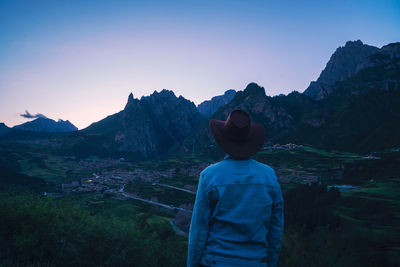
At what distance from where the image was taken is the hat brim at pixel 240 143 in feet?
9.00

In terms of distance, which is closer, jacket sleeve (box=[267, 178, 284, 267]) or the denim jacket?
the denim jacket

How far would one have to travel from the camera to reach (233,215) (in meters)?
2.53

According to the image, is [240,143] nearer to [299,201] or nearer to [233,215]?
[233,215]

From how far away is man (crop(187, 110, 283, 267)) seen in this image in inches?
99.5

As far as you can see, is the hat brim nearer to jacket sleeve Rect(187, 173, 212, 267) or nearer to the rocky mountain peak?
jacket sleeve Rect(187, 173, 212, 267)

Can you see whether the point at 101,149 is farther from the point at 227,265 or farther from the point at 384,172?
the point at 227,265

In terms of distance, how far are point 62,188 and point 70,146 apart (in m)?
97.0

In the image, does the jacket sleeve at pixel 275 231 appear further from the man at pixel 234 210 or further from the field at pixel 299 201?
the field at pixel 299 201

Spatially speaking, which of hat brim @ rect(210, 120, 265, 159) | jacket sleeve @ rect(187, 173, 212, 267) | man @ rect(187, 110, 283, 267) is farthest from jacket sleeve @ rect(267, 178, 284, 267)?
jacket sleeve @ rect(187, 173, 212, 267)

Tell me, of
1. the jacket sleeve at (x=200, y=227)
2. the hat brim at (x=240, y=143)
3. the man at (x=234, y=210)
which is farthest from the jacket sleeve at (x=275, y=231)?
the jacket sleeve at (x=200, y=227)

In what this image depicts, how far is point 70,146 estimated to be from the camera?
520 feet

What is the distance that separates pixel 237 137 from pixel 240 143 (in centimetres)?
8

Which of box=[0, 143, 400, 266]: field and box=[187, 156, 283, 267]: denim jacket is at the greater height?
box=[187, 156, 283, 267]: denim jacket

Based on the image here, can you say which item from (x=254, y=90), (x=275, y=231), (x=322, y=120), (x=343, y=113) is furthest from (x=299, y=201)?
(x=254, y=90)
